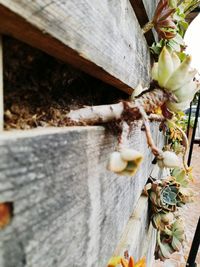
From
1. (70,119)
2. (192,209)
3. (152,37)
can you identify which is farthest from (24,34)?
(192,209)

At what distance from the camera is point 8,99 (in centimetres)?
30

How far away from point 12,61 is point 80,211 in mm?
177

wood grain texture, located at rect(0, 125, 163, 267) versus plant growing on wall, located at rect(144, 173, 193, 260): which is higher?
wood grain texture, located at rect(0, 125, 163, 267)

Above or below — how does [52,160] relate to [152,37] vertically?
below

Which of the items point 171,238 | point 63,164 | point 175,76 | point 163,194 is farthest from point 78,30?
point 171,238

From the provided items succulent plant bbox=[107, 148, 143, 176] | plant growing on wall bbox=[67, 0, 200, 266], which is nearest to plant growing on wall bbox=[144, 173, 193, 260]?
→ plant growing on wall bbox=[67, 0, 200, 266]

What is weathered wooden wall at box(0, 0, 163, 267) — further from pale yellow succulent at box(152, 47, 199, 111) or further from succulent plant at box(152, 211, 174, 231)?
succulent plant at box(152, 211, 174, 231)

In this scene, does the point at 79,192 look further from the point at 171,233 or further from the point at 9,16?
the point at 171,233

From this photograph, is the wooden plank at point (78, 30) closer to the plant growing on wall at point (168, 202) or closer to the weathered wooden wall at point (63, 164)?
the weathered wooden wall at point (63, 164)

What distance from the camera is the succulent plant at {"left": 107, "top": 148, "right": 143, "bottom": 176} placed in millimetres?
343

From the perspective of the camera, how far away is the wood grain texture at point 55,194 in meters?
0.22

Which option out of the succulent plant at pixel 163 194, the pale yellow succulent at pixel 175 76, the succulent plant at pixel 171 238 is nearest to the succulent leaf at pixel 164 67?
the pale yellow succulent at pixel 175 76

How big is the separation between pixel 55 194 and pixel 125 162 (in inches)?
3.9

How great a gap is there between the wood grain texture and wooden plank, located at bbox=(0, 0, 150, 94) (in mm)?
79
